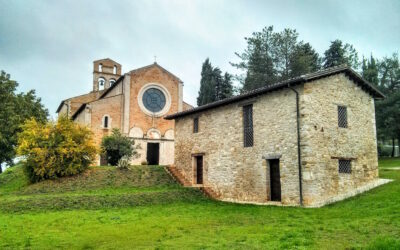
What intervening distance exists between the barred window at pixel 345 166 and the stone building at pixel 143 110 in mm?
18756

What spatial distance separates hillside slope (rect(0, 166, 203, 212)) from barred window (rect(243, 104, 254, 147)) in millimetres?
3909

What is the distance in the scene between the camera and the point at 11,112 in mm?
30234

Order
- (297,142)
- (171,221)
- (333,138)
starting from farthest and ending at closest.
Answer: (333,138) → (297,142) → (171,221)

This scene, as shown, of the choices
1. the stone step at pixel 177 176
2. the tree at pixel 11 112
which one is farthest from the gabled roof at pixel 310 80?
the tree at pixel 11 112

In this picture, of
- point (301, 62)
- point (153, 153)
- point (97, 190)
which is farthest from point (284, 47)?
point (97, 190)

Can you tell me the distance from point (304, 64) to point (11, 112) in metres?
26.5

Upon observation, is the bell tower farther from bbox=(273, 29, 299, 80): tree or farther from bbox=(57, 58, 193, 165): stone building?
bbox=(273, 29, 299, 80): tree

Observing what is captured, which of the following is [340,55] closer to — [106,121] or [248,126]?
[248,126]

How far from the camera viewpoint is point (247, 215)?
12188mm

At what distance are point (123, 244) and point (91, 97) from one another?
111 ft

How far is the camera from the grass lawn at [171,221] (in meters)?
7.59

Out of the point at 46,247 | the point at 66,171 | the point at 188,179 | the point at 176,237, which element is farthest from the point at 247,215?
the point at 66,171

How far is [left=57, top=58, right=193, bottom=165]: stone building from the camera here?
29906 mm

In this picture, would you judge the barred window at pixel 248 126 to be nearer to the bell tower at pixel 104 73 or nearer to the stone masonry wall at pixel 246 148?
the stone masonry wall at pixel 246 148
